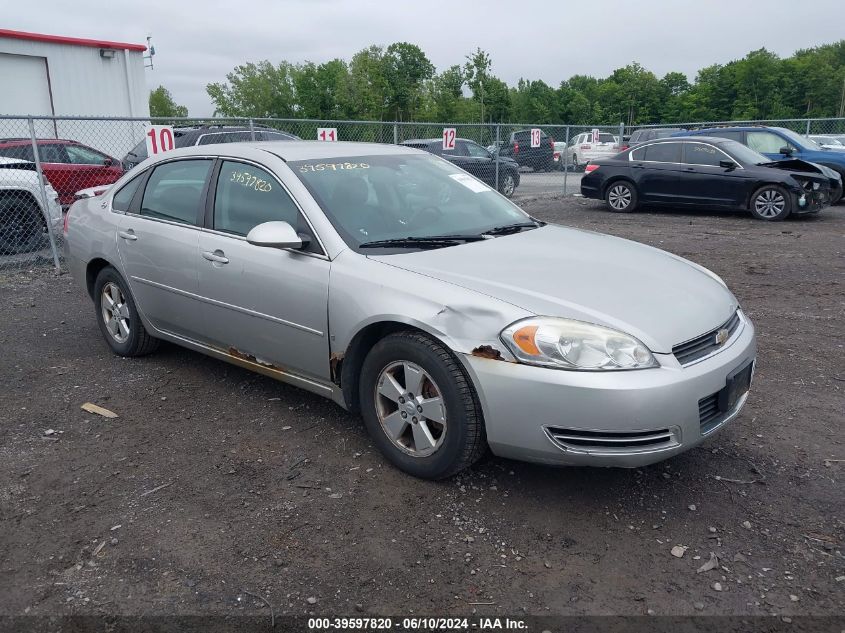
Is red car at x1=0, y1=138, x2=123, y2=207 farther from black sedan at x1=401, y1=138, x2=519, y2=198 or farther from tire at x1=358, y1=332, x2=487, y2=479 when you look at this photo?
tire at x1=358, y1=332, x2=487, y2=479

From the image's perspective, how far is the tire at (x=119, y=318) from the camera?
16.8 ft

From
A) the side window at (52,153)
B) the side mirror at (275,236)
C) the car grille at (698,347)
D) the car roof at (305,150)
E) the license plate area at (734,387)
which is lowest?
the license plate area at (734,387)

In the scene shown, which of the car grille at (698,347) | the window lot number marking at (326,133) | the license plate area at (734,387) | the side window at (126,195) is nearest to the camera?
the car grille at (698,347)

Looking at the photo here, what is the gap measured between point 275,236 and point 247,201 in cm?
70

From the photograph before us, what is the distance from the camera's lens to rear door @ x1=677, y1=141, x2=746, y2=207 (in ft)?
41.8

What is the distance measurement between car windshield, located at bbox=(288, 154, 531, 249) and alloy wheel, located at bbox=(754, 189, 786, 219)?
9.60 meters

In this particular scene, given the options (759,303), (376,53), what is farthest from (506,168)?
(376,53)

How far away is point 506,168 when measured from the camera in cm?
1728

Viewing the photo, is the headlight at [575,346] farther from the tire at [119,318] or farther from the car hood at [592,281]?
the tire at [119,318]

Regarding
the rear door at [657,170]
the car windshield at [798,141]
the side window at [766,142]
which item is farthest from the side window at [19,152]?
the car windshield at [798,141]

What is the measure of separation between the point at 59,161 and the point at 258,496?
35.1 feet

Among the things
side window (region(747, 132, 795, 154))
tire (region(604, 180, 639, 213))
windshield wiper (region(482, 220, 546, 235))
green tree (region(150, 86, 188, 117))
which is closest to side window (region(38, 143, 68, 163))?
windshield wiper (region(482, 220, 546, 235))

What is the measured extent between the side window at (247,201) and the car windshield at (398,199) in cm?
17

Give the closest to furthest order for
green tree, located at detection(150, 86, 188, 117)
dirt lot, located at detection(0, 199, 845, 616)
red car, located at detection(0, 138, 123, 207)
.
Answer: dirt lot, located at detection(0, 199, 845, 616), red car, located at detection(0, 138, 123, 207), green tree, located at detection(150, 86, 188, 117)
